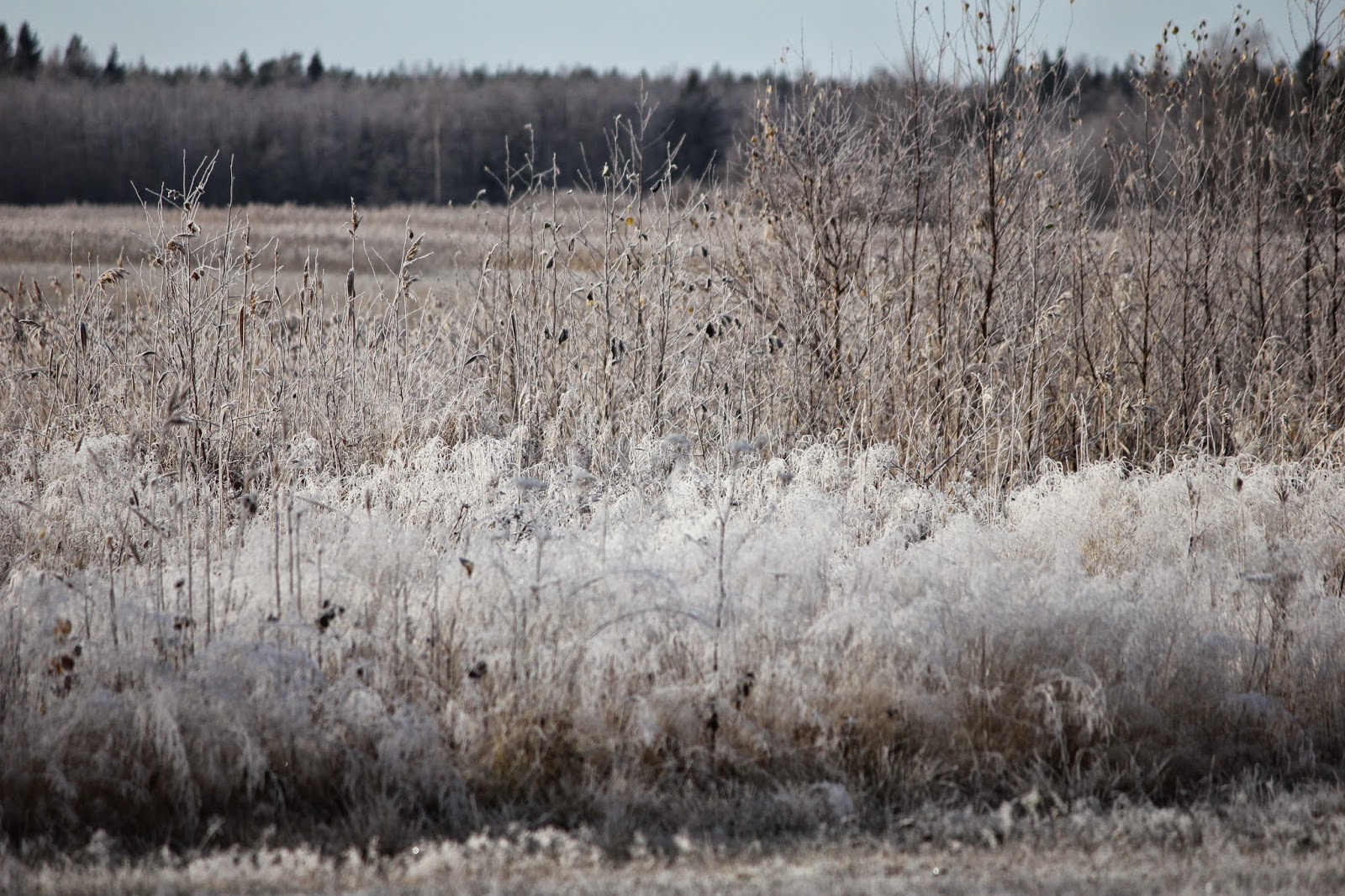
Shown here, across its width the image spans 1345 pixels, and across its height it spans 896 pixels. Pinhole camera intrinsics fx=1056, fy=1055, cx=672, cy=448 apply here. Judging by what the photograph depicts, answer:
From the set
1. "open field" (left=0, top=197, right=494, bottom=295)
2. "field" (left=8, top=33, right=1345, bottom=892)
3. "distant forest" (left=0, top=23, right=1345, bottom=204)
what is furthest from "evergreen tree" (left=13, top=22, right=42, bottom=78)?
"field" (left=8, top=33, right=1345, bottom=892)

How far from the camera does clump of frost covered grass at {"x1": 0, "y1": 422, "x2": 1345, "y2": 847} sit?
9.43 feet

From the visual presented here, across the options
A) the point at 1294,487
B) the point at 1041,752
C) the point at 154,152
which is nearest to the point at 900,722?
the point at 1041,752

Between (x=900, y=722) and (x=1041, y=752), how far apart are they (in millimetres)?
442

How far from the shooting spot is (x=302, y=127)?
69750mm

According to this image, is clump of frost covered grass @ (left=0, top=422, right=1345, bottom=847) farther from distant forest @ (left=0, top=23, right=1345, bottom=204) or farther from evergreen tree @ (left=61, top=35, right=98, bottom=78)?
evergreen tree @ (left=61, top=35, right=98, bottom=78)

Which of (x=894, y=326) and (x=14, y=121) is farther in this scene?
(x=14, y=121)

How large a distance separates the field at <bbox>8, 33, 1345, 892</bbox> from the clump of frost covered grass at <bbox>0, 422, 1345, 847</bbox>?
0.06ft

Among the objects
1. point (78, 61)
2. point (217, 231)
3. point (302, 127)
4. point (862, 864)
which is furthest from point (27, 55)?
point (862, 864)

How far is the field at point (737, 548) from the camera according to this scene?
2.79 meters

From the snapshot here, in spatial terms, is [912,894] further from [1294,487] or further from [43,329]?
[43,329]

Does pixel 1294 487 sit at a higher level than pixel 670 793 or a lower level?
higher

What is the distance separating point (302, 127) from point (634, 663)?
74.0 meters

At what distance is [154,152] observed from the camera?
204 ft

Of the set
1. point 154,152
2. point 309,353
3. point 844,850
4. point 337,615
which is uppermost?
point 154,152
